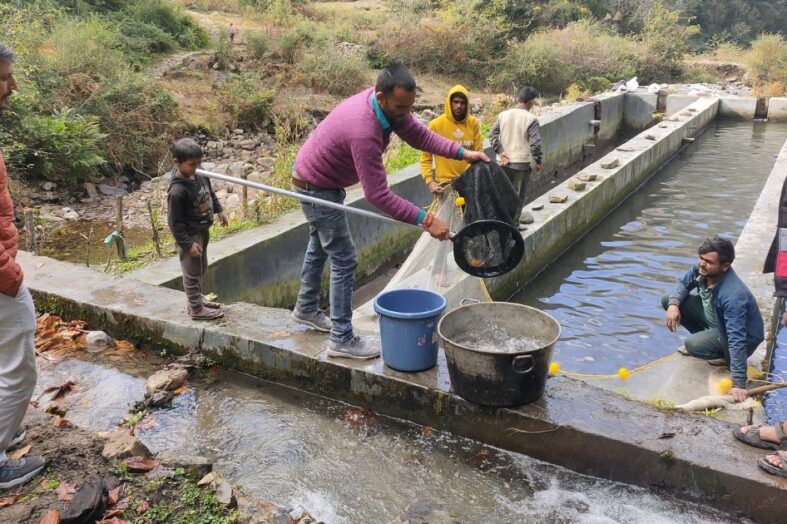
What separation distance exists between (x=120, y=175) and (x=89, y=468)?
1051 centimetres

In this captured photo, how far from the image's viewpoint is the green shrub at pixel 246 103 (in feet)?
52.0

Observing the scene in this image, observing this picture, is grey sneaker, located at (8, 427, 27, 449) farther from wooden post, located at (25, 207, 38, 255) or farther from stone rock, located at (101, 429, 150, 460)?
wooden post, located at (25, 207, 38, 255)

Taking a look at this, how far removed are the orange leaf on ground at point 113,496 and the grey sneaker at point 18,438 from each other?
78cm

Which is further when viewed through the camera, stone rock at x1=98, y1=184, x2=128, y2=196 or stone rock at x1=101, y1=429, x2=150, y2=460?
stone rock at x1=98, y1=184, x2=128, y2=196

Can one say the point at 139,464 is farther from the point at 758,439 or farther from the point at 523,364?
the point at 758,439

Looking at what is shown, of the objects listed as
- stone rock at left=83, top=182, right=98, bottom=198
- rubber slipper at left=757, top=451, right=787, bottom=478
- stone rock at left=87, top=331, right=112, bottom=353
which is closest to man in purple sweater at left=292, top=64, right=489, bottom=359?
stone rock at left=87, top=331, right=112, bottom=353

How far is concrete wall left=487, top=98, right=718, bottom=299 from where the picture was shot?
8320 millimetres

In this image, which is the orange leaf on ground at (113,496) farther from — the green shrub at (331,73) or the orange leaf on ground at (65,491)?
the green shrub at (331,73)

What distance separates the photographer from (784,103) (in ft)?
67.1

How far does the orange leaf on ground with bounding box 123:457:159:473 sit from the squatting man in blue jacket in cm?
363

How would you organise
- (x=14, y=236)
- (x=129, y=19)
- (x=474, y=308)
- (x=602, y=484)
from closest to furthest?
(x=14, y=236) < (x=602, y=484) < (x=474, y=308) < (x=129, y=19)

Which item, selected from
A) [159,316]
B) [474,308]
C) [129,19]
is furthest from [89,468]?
[129,19]

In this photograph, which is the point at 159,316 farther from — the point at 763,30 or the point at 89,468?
the point at 763,30

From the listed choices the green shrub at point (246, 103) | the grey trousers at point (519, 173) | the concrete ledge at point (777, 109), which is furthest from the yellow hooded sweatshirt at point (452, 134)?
the concrete ledge at point (777, 109)
